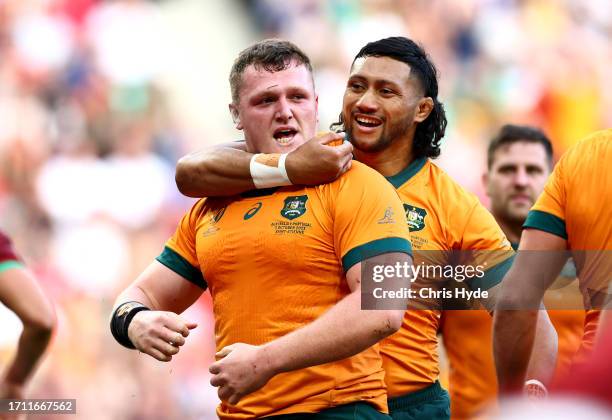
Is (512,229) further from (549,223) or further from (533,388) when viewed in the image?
(549,223)

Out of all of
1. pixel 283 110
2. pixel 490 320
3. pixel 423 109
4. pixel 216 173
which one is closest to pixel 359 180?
pixel 283 110

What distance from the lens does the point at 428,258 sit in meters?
4.09

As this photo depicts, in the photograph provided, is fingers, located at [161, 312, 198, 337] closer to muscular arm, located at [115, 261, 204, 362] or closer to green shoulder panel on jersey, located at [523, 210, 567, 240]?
muscular arm, located at [115, 261, 204, 362]

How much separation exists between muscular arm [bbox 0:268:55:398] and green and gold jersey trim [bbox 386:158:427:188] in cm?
188

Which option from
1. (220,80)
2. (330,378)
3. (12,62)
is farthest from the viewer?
(220,80)

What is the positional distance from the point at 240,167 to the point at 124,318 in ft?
2.04

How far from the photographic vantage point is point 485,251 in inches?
160

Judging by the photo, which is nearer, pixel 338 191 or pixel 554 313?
pixel 338 191

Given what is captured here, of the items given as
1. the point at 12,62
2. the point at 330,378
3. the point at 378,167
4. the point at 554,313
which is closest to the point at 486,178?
the point at 554,313

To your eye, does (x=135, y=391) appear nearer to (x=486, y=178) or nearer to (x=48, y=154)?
(x=48, y=154)

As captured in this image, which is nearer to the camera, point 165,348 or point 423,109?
point 165,348

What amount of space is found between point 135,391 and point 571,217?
5.11 metres

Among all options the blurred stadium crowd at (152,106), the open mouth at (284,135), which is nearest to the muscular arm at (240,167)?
the open mouth at (284,135)

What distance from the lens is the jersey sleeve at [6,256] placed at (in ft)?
16.5
